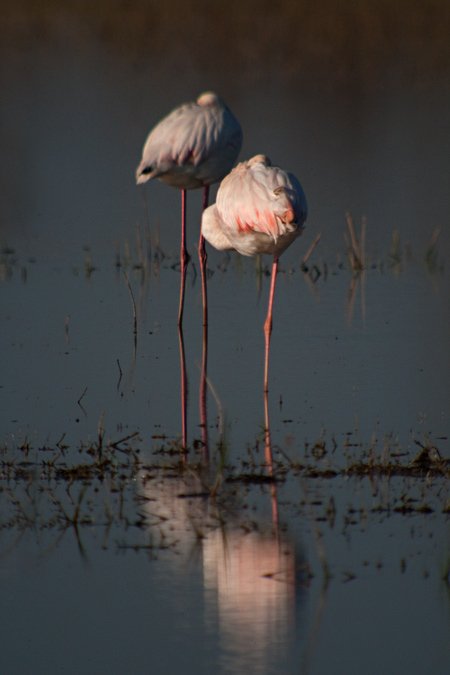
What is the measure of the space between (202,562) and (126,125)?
57.5 ft

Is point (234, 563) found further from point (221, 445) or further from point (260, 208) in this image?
point (260, 208)

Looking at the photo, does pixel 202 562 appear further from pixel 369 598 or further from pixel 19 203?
pixel 19 203

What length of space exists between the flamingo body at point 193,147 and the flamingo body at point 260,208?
87 centimetres

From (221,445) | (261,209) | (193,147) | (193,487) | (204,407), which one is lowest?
(193,487)

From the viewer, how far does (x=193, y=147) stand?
888cm

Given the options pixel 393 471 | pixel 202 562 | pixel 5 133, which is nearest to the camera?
pixel 202 562

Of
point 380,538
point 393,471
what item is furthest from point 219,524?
point 393,471

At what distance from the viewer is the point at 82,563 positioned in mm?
4391

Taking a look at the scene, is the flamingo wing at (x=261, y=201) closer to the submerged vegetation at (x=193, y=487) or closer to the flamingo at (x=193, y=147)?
the flamingo at (x=193, y=147)

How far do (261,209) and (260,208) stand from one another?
0.01 metres

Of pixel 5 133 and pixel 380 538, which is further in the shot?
pixel 5 133

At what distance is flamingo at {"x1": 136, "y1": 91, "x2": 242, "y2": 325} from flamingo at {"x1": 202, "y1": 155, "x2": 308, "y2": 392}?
2.76 feet

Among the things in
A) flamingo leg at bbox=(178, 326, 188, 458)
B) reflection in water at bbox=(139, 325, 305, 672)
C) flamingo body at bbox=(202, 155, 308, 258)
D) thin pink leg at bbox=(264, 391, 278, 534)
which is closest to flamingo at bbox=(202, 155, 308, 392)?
flamingo body at bbox=(202, 155, 308, 258)

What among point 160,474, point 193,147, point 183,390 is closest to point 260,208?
point 183,390
